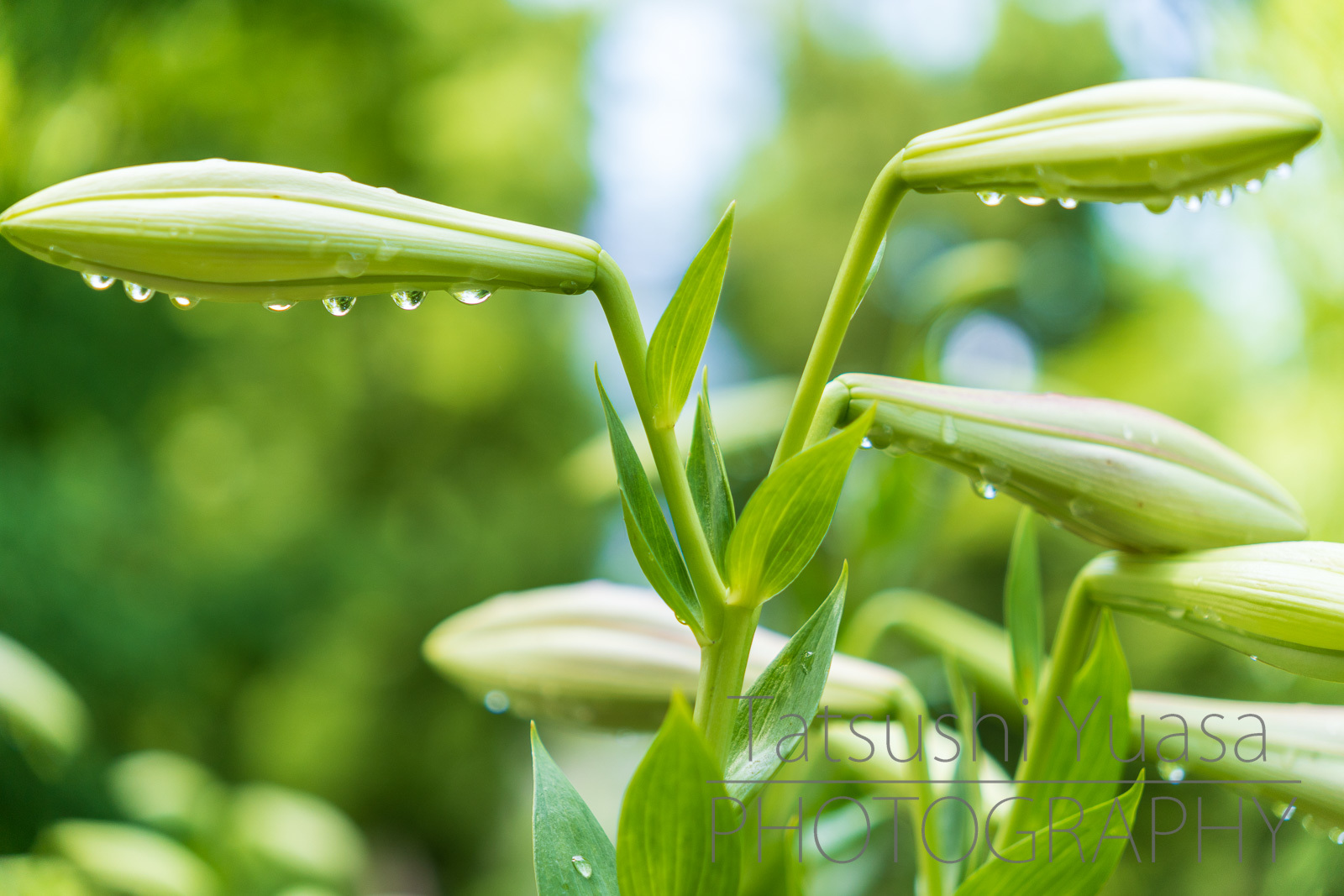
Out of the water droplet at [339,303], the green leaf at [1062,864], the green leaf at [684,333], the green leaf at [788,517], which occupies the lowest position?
the green leaf at [1062,864]

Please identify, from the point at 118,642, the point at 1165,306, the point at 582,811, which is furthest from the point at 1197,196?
the point at 1165,306

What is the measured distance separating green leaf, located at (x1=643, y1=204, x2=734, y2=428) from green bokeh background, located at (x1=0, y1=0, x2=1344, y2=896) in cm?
24

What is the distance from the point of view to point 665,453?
6.3 inches

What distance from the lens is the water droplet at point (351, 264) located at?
0.49 feet

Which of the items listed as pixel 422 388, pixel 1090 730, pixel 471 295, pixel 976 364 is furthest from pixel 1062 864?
pixel 422 388

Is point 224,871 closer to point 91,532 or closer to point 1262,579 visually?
point 1262,579

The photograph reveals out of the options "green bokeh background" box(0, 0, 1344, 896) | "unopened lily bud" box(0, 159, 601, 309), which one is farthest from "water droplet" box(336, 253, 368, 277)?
"green bokeh background" box(0, 0, 1344, 896)

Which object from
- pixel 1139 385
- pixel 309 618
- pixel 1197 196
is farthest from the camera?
pixel 309 618

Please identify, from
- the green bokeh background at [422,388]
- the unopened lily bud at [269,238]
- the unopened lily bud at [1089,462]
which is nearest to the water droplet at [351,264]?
the unopened lily bud at [269,238]

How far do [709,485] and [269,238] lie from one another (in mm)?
95

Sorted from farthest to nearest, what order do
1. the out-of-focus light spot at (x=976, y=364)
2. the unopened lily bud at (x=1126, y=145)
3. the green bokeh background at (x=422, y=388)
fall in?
the green bokeh background at (x=422, y=388) → the out-of-focus light spot at (x=976, y=364) → the unopened lily bud at (x=1126, y=145)

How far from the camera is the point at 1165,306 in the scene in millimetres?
1771

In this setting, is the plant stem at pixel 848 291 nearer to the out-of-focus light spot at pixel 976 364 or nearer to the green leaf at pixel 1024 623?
the green leaf at pixel 1024 623

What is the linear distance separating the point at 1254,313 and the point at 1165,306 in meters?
1.07
